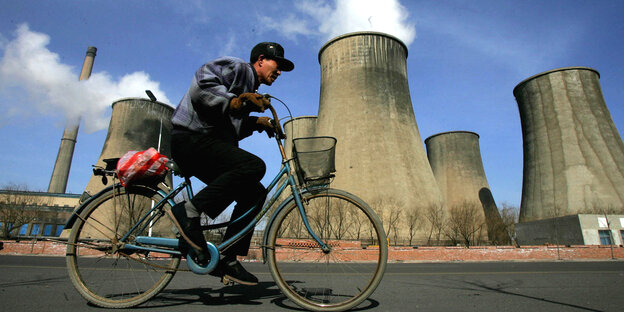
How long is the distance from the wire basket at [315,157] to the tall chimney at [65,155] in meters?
48.5

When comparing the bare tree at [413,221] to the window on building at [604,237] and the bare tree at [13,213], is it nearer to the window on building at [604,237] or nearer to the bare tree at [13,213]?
the window on building at [604,237]

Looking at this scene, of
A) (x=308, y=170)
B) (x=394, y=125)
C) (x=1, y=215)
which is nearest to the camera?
(x=308, y=170)

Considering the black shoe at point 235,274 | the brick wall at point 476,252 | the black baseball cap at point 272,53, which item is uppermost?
the black baseball cap at point 272,53

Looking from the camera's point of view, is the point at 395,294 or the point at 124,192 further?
the point at 395,294

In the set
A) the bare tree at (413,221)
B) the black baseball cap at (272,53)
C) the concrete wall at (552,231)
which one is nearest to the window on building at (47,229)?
the bare tree at (413,221)

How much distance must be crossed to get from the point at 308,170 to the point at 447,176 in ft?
111

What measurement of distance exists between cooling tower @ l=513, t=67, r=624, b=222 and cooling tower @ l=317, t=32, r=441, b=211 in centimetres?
693

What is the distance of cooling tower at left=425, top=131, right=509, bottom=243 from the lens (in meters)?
30.5

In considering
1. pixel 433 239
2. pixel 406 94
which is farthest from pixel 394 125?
pixel 433 239

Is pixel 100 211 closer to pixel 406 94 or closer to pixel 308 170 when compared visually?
pixel 308 170

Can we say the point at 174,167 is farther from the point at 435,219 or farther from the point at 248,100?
the point at 435,219

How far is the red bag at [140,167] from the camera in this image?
1.84 m

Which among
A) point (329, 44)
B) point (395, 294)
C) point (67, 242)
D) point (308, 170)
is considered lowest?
point (395, 294)

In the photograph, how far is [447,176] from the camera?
107 feet
